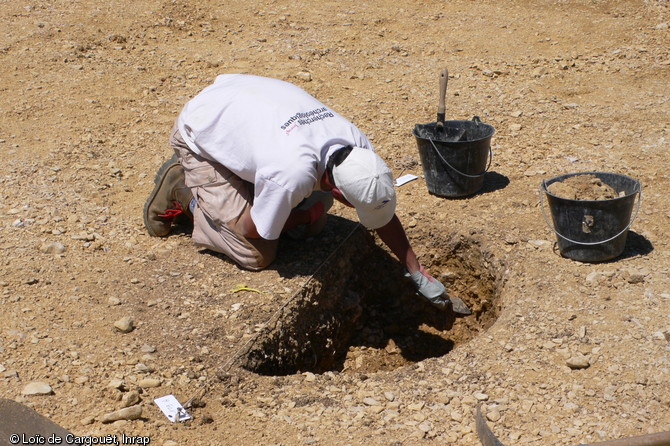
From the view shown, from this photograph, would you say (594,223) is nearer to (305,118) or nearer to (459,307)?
(459,307)

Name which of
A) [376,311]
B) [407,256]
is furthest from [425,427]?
[376,311]

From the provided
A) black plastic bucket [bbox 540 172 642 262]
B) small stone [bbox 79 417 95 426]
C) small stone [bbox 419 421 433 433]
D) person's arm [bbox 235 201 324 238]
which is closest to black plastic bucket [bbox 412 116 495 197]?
black plastic bucket [bbox 540 172 642 262]

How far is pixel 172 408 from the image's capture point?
3.05 meters

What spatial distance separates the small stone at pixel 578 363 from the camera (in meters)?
3.21

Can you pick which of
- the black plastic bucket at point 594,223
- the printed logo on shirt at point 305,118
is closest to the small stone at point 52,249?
the printed logo on shirt at point 305,118

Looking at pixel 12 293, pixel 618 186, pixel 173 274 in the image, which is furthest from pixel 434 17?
pixel 12 293

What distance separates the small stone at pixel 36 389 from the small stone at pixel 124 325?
18.4 inches

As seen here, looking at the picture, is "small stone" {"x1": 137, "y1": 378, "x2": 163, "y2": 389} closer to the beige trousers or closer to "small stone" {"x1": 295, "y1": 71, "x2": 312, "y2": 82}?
the beige trousers

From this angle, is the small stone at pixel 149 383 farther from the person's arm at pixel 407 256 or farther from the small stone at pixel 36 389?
the person's arm at pixel 407 256

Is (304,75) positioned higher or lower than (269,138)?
lower

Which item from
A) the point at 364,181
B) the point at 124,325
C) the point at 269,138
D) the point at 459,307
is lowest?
the point at 459,307

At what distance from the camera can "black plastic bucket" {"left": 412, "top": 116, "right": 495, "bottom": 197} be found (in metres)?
4.50

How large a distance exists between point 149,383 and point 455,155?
90.5 inches

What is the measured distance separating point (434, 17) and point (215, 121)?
14.0 feet
